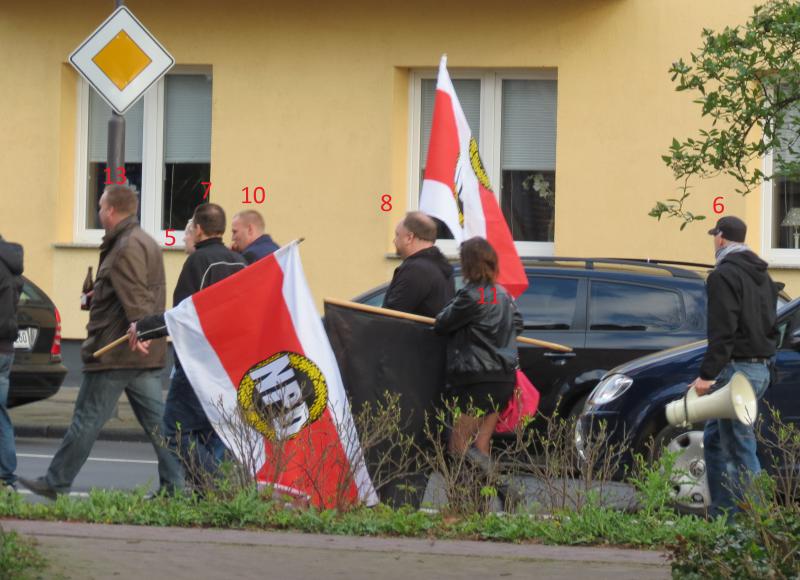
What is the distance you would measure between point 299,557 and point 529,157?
37.1ft

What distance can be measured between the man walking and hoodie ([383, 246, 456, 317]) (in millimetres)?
2659

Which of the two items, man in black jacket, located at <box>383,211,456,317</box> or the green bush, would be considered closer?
the green bush

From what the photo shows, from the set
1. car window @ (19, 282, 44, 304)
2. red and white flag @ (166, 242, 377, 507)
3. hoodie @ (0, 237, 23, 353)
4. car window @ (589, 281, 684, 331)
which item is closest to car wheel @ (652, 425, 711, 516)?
car window @ (589, 281, 684, 331)

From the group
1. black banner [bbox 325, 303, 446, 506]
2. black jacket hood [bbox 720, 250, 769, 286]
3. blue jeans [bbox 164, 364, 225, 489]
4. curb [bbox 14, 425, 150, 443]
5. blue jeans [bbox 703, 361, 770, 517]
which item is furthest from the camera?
curb [bbox 14, 425, 150, 443]

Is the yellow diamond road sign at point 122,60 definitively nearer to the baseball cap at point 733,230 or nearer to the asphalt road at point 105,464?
the asphalt road at point 105,464

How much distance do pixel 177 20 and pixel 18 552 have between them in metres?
12.4

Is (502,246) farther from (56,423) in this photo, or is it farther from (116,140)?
(56,423)

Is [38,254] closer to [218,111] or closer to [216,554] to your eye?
[218,111]

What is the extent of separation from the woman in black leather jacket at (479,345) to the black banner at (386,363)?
135 millimetres

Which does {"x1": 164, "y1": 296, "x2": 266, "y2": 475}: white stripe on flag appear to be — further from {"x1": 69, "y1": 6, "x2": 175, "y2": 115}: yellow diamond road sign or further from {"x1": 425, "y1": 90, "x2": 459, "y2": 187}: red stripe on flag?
{"x1": 69, "y1": 6, "x2": 175, "y2": 115}: yellow diamond road sign

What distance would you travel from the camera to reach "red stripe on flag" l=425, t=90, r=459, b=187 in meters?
9.15

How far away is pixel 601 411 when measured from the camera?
9961mm

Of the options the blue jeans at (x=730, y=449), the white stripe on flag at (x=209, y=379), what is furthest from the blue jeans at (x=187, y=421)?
the blue jeans at (x=730, y=449)

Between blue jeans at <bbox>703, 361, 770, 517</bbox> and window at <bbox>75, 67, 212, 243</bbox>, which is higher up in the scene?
window at <bbox>75, 67, 212, 243</bbox>
